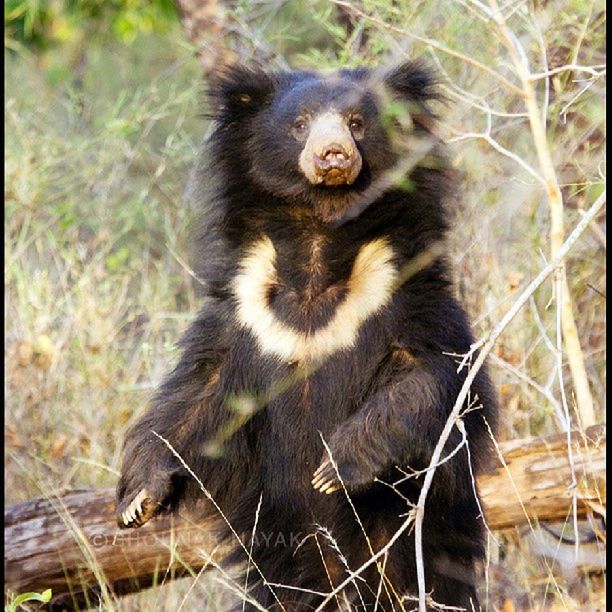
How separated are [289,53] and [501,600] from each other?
258 inches

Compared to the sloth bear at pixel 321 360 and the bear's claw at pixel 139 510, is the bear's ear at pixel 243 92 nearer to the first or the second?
the sloth bear at pixel 321 360

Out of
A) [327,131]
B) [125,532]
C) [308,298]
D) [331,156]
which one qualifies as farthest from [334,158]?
[125,532]

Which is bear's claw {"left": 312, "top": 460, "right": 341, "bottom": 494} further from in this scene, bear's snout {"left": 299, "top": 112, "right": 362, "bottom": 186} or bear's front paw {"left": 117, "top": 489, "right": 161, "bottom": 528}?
bear's snout {"left": 299, "top": 112, "right": 362, "bottom": 186}

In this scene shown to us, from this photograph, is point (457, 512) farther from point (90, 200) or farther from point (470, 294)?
point (90, 200)

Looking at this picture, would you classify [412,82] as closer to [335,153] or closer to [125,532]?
[335,153]

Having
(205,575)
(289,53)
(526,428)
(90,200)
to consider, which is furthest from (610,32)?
(289,53)

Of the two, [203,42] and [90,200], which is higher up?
[203,42]

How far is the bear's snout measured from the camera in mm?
4184

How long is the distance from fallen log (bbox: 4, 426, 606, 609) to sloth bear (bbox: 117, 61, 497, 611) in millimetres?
551

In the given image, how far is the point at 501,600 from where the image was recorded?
18.4 feet

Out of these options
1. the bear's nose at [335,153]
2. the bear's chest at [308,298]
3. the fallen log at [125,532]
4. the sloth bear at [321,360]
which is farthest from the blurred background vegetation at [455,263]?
the bear's nose at [335,153]

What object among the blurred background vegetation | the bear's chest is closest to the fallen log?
the blurred background vegetation

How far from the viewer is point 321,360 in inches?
169

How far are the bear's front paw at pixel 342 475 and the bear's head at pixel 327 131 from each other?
2.85ft
